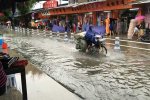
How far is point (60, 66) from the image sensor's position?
1537cm

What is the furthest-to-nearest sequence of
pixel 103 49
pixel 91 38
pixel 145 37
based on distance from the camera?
pixel 145 37 < pixel 103 49 < pixel 91 38

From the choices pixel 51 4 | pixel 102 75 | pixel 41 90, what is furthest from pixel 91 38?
pixel 51 4

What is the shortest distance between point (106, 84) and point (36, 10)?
2293 inches

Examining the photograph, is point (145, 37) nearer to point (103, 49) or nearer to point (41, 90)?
point (103, 49)

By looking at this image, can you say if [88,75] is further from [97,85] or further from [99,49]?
[99,49]

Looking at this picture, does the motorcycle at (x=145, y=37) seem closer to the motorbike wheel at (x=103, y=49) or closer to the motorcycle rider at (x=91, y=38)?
the motorbike wheel at (x=103, y=49)

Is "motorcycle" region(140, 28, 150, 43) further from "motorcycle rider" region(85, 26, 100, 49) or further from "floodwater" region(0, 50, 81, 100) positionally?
"floodwater" region(0, 50, 81, 100)

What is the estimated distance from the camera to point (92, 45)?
2031 centimetres

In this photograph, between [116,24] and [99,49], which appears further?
[116,24]

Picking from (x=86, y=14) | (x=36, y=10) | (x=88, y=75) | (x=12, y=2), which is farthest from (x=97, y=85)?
(x=36, y=10)

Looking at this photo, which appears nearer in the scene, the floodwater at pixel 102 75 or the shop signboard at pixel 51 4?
the floodwater at pixel 102 75

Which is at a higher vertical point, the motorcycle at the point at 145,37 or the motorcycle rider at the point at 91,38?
the motorcycle rider at the point at 91,38

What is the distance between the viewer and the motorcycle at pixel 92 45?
19.6 m

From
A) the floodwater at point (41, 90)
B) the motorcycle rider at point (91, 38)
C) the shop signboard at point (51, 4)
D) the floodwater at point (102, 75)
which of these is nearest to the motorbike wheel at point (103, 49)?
the motorcycle rider at point (91, 38)
